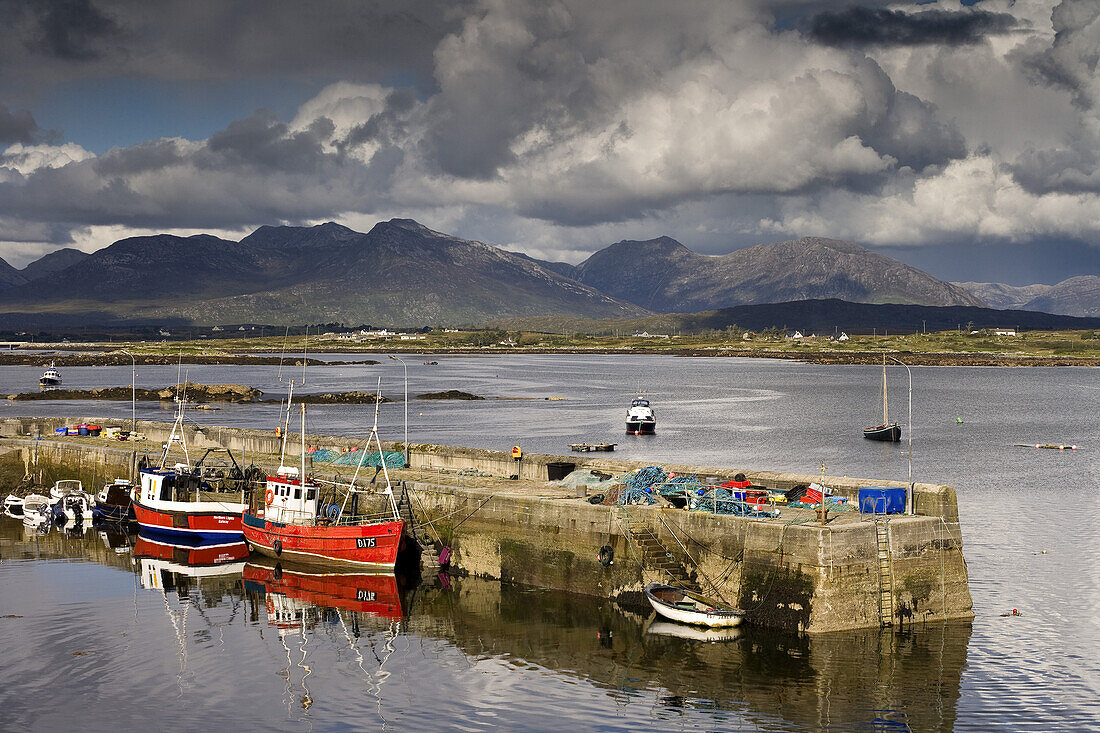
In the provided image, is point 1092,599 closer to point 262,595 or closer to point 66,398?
point 262,595

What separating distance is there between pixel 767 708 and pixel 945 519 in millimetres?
10855

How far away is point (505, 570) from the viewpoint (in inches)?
1511

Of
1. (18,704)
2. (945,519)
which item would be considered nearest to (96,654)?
(18,704)

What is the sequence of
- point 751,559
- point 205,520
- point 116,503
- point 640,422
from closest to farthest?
point 751,559
point 205,520
point 116,503
point 640,422

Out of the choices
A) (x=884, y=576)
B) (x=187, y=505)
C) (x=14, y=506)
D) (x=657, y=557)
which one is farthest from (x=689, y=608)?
(x=14, y=506)

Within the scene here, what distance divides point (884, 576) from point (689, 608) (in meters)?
6.03

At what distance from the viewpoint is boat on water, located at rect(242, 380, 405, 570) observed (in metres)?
40.4

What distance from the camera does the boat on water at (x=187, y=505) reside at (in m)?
47.2

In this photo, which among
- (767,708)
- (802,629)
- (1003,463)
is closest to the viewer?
(767,708)

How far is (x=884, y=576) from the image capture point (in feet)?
103

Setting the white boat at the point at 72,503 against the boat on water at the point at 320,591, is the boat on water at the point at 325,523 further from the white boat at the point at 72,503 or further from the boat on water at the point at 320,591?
the white boat at the point at 72,503

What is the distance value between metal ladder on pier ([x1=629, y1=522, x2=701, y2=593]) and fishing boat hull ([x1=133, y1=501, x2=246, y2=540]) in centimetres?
2118

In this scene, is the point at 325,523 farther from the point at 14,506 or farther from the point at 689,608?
the point at 14,506

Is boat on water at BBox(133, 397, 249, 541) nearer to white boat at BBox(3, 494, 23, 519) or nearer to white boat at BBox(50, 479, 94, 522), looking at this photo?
white boat at BBox(50, 479, 94, 522)
